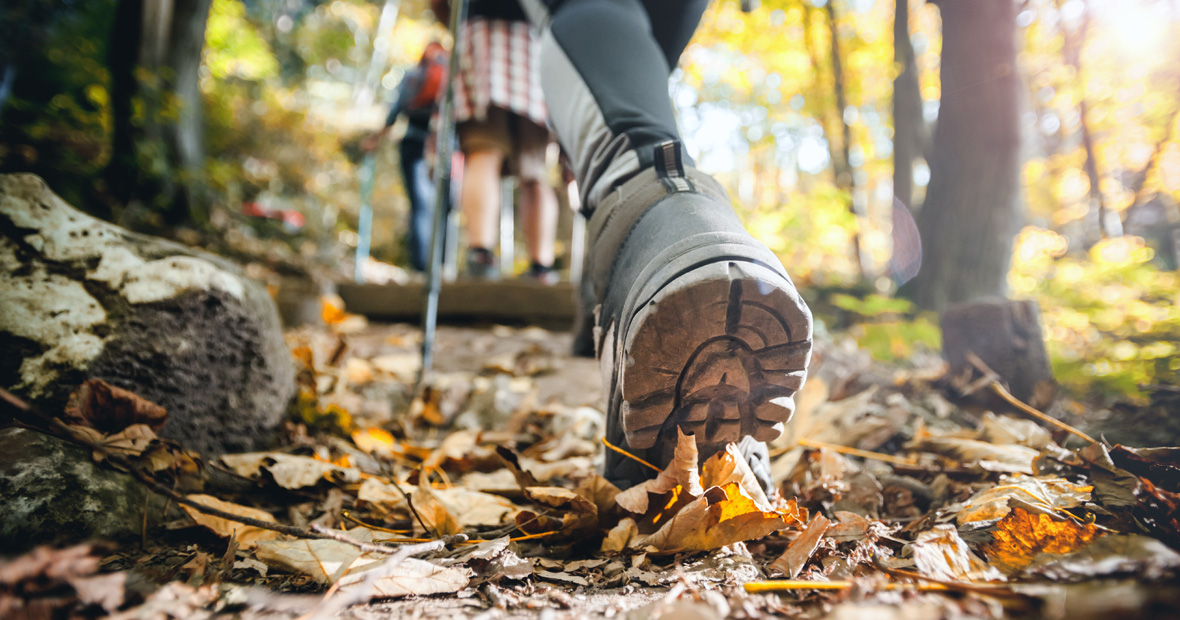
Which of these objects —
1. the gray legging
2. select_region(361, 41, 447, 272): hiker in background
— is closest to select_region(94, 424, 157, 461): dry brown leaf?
the gray legging

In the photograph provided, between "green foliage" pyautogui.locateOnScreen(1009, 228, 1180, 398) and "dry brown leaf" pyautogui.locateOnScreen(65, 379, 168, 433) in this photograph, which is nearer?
"dry brown leaf" pyautogui.locateOnScreen(65, 379, 168, 433)

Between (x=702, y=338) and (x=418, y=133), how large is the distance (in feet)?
13.8

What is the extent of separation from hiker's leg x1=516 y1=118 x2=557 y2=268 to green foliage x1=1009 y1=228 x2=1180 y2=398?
2238 mm

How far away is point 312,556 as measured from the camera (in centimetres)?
70

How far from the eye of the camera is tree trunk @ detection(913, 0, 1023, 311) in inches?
156

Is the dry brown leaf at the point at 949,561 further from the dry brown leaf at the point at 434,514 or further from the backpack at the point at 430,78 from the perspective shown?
the backpack at the point at 430,78

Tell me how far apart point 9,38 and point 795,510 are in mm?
5986

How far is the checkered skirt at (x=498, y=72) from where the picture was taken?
2.32 metres

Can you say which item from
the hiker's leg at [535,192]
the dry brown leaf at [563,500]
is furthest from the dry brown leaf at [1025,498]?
the hiker's leg at [535,192]

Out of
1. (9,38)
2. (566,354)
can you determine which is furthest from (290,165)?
(566,354)

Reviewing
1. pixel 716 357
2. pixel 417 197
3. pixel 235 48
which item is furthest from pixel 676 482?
pixel 235 48

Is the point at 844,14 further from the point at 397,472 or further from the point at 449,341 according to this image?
the point at 397,472

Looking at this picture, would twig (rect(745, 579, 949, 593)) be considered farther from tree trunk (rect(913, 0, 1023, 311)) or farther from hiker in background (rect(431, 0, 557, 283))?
tree trunk (rect(913, 0, 1023, 311))

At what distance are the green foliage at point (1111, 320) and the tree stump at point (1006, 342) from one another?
27 cm
